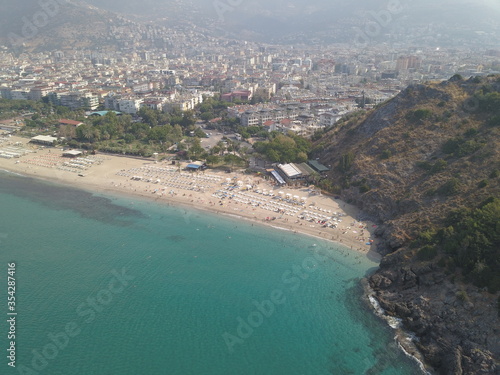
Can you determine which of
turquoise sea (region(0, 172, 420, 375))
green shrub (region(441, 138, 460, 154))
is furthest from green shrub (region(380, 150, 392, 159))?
turquoise sea (region(0, 172, 420, 375))

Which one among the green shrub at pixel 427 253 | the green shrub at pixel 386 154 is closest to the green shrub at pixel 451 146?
the green shrub at pixel 386 154

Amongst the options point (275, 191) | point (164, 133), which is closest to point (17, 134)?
point (164, 133)

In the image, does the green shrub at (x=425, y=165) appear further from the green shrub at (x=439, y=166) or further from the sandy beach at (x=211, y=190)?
the sandy beach at (x=211, y=190)

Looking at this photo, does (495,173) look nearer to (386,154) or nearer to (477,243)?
(477,243)

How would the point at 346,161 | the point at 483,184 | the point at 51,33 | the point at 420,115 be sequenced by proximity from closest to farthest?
the point at 483,184 < the point at 346,161 < the point at 420,115 < the point at 51,33

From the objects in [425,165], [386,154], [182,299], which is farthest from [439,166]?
[182,299]

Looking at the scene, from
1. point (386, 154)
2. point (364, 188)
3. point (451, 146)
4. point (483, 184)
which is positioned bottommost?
point (364, 188)
